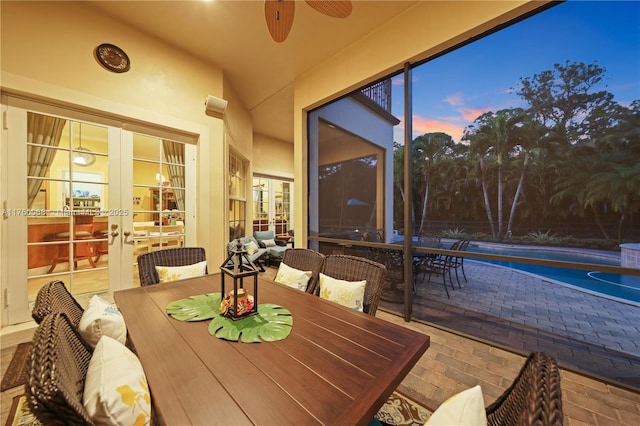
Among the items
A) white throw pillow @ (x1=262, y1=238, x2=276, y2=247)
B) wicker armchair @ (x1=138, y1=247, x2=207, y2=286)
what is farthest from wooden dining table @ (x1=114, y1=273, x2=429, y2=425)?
white throw pillow @ (x1=262, y1=238, x2=276, y2=247)

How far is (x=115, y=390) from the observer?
722mm

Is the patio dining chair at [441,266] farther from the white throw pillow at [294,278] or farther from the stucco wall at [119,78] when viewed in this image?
the stucco wall at [119,78]

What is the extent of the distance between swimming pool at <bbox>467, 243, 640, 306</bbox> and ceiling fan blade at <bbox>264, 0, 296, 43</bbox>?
3.06 meters

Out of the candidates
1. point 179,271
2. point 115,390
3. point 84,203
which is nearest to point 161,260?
point 179,271

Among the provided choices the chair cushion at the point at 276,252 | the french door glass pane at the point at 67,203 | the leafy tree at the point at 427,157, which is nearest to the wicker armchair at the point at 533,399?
the leafy tree at the point at 427,157

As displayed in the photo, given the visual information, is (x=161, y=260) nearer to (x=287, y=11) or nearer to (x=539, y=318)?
(x=287, y=11)

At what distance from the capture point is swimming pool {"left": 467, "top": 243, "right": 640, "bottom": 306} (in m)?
1.81

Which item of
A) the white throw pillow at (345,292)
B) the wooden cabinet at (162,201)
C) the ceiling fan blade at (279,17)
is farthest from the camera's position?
the wooden cabinet at (162,201)

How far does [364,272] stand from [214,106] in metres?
3.22

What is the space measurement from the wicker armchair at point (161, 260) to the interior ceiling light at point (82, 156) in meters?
1.54

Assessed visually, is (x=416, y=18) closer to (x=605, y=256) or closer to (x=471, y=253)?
(x=471, y=253)

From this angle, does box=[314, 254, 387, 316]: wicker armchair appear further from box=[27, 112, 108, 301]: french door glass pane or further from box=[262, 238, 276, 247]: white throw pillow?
box=[262, 238, 276, 247]: white throw pillow

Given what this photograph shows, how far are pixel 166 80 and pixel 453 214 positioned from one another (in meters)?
3.93

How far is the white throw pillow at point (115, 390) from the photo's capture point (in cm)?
68
